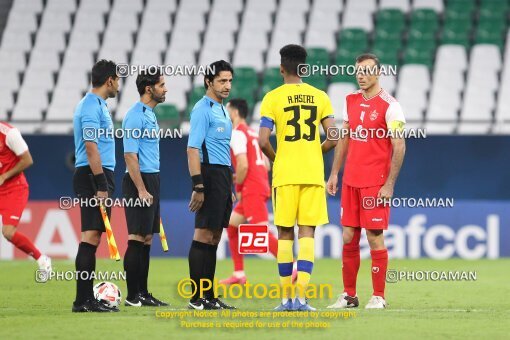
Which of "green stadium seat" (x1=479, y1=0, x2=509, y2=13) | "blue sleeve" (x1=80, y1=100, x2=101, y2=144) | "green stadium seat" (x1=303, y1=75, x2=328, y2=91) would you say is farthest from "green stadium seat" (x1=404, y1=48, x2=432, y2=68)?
"blue sleeve" (x1=80, y1=100, x2=101, y2=144)

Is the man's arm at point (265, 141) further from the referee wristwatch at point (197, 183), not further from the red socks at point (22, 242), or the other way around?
the red socks at point (22, 242)

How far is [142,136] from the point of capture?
10.5 meters

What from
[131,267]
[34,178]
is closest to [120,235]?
[34,178]

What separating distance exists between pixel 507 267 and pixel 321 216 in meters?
7.15

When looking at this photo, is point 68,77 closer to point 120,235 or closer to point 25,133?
point 25,133

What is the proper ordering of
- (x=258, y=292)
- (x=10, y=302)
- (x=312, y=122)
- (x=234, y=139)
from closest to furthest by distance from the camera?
(x=312, y=122) → (x=10, y=302) → (x=258, y=292) → (x=234, y=139)

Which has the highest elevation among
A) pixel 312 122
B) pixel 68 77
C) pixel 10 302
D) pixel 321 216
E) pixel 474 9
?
pixel 474 9

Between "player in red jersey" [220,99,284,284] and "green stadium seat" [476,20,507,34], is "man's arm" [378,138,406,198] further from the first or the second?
"green stadium seat" [476,20,507,34]

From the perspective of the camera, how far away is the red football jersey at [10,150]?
12.4 m

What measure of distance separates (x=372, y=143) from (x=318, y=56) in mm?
11969

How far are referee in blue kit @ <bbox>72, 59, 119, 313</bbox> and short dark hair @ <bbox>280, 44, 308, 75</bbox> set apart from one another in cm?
162

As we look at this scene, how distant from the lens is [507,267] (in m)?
16.2

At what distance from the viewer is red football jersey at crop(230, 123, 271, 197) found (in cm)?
1364

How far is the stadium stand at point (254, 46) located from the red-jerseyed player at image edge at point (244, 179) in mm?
5861
